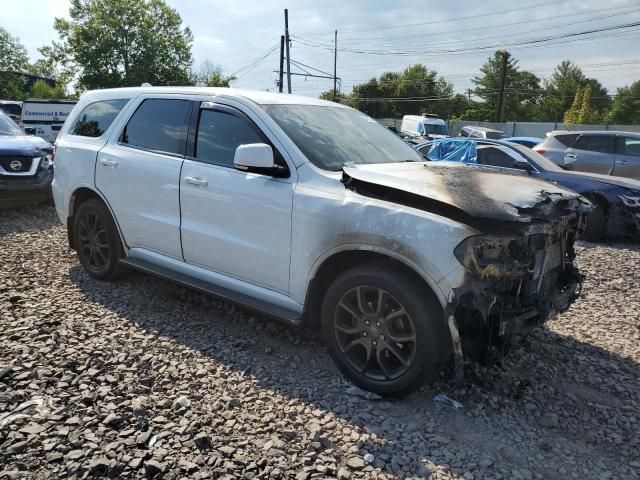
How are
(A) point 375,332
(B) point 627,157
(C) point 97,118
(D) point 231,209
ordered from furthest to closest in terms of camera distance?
(B) point 627,157 < (C) point 97,118 < (D) point 231,209 < (A) point 375,332

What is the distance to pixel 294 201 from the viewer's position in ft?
11.4

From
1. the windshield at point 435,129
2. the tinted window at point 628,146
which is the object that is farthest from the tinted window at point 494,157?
the windshield at point 435,129

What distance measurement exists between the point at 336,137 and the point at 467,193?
124 centimetres

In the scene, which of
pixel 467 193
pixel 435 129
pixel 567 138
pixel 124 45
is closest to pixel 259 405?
pixel 467 193

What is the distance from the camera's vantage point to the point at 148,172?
4.38m

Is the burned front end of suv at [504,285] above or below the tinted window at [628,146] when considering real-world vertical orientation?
below

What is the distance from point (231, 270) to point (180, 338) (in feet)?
2.18

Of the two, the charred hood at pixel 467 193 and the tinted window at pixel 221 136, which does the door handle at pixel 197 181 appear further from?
the charred hood at pixel 467 193

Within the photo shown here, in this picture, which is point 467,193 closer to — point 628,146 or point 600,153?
point 600,153

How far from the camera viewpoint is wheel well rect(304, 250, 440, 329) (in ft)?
10.5

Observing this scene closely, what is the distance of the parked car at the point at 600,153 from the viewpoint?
11102mm

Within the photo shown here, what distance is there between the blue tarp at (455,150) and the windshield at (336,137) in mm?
5101

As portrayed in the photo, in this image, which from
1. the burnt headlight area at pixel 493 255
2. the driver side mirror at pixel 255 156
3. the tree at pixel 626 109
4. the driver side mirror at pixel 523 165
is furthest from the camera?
the tree at pixel 626 109

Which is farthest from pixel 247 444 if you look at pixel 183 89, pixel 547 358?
pixel 183 89
